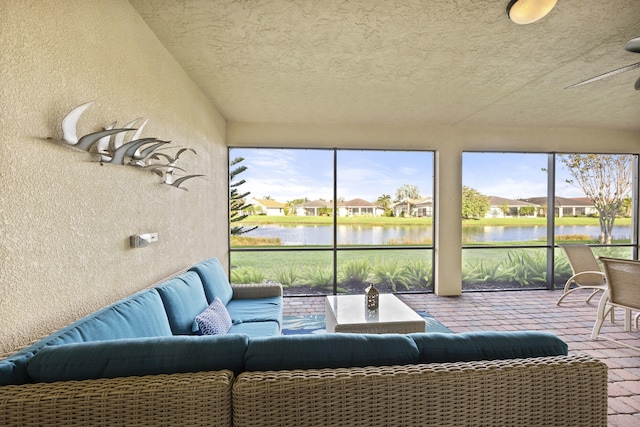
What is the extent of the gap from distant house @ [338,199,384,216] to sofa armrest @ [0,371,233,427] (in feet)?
12.8

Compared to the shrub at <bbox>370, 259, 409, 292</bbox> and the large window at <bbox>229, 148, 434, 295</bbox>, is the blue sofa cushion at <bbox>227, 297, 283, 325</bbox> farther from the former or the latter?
the shrub at <bbox>370, 259, 409, 292</bbox>

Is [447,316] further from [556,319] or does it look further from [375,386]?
[375,386]

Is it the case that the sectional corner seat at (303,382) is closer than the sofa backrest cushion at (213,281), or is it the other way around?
the sectional corner seat at (303,382)

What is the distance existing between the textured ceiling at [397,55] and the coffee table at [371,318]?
228cm

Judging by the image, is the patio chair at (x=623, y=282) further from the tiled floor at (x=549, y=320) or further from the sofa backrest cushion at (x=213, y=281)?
the sofa backrest cushion at (x=213, y=281)

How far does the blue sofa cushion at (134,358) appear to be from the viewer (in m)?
1.06

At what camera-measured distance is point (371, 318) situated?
2.58 meters

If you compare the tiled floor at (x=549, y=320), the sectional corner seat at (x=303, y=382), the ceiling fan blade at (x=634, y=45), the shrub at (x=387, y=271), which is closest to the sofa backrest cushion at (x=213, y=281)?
the tiled floor at (x=549, y=320)

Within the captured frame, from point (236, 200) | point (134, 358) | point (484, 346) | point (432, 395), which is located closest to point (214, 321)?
point (134, 358)

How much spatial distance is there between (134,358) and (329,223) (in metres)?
3.84

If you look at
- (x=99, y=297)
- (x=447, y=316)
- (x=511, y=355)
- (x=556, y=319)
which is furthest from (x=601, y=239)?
(x=99, y=297)

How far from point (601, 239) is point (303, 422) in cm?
660

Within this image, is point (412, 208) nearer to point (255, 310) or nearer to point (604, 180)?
point (255, 310)

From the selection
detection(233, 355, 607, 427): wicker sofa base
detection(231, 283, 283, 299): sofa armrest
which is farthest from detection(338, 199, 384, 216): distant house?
detection(233, 355, 607, 427): wicker sofa base
